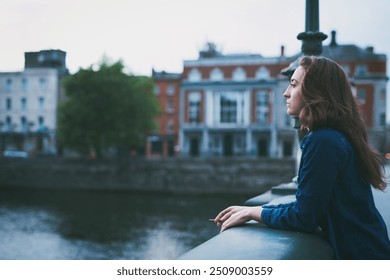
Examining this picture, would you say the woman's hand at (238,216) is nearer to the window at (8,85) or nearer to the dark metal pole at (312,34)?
the dark metal pole at (312,34)

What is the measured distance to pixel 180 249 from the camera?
25.0 ft

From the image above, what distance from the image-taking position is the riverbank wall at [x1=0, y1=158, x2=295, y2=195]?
16.5m

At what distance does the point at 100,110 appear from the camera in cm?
1809

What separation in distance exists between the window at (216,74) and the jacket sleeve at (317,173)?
72.4 ft

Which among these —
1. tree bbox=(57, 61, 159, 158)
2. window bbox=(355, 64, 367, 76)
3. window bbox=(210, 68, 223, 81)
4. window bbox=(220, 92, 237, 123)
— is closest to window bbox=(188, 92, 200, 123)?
window bbox=(210, 68, 223, 81)

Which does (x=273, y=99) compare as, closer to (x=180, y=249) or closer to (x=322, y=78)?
(x=180, y=249)

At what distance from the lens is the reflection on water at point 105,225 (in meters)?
7.49

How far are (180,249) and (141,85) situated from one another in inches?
486

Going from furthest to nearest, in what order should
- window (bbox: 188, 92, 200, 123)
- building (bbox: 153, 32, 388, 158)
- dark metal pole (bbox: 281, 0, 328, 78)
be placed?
window (bbox: 188, 92, 200, 123) → building (bbox: 153, 32, 388, 158) → dark metal pole (bbox: 281, 0, 328, 78)

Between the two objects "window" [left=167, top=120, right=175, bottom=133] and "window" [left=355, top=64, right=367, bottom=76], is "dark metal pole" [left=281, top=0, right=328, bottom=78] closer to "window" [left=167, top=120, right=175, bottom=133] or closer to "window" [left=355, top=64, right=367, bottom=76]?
"window" [left=355, top=64, right=367, bottom=76]

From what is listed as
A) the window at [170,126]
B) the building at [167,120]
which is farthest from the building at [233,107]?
the window at [170,126]

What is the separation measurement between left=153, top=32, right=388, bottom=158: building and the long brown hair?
2082 cm

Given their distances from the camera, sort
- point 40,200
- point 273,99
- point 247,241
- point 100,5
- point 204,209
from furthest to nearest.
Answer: point 273,99 < point 40,200 < point 204,209 < point 100,5 < point 247,241

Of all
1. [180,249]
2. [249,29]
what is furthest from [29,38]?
[180,249]
